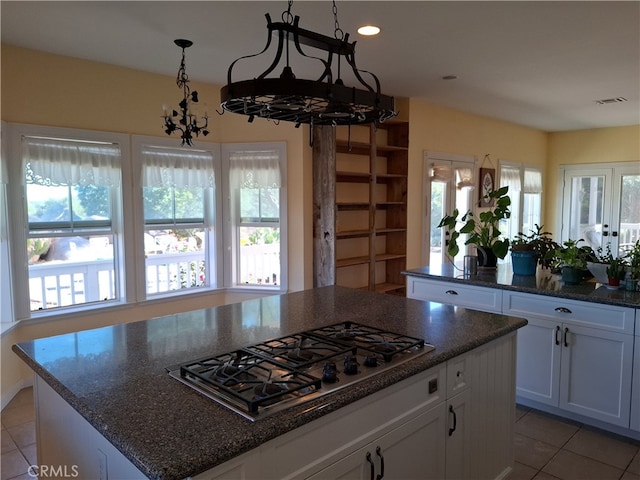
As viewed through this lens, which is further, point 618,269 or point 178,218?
point 178,218

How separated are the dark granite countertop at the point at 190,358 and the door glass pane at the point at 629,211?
254 inches

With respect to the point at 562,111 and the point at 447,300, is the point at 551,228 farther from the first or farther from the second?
the point at 447,300

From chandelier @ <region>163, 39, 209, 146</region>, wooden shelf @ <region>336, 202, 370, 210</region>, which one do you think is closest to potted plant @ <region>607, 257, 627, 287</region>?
wooden shelf @ <region>336, 202, 370, 210</region>

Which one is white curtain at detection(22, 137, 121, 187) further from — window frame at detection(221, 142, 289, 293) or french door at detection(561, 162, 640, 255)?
french door at detection(561, 162, 640, 255)

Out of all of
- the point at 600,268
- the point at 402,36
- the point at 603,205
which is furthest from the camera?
the point at 603,205

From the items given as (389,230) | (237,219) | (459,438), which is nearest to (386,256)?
(389,230)

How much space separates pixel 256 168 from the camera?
471cm

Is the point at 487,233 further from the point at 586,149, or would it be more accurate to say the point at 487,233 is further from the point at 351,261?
the point at 586,149

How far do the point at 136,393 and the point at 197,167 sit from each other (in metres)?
3.38

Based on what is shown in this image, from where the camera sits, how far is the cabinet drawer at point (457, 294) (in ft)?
10.7

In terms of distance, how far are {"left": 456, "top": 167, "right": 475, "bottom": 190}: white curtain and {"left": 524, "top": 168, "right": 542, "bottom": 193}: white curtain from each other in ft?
6.25

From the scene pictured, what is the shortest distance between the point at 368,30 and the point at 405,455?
8.53 ft

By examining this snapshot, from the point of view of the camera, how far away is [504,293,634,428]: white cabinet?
2775 mm

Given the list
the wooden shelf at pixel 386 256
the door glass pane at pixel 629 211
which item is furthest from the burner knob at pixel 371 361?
the door glass pane at pixel 629 211
